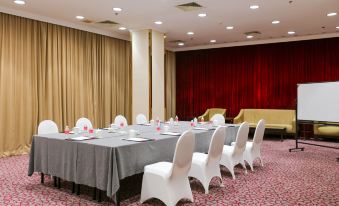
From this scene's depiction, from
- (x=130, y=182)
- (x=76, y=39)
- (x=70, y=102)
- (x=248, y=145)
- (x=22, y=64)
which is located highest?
(x=76, y=39)

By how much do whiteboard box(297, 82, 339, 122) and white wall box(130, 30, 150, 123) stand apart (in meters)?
3.70

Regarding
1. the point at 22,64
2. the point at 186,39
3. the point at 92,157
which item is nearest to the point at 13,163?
the point at 22,64

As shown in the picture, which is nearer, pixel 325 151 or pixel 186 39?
pixel 325 151

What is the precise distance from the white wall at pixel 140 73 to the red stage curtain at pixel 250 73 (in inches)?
133

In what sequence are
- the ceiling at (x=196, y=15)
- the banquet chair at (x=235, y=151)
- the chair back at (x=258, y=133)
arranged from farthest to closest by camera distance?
the ceiling at (x=196, y=15), the chair back at (x=258, y=133), the banquet chair at (x=235, y=151)

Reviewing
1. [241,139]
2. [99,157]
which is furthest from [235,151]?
[99,157]

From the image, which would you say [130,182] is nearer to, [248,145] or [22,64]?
[248,145]

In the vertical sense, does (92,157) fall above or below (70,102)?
below

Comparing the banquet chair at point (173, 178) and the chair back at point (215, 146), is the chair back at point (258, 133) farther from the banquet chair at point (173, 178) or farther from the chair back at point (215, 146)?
the banquet chair at point (173, 178)

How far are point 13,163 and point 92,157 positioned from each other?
2.98 metres

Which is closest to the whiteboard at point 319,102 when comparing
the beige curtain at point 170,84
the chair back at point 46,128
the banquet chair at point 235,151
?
the banquet chair at point 235,151

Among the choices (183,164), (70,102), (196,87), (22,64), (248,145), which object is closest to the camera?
(183,164)

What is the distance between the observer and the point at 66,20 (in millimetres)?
7371

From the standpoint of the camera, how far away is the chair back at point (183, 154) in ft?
10.8
